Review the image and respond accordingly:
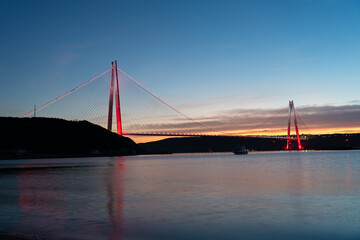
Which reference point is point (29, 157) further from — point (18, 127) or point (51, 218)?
point (51, 218)

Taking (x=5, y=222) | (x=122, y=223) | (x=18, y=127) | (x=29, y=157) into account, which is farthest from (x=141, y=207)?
(x=18, y=127)

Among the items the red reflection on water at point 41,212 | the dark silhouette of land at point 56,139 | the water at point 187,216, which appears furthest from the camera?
the dark silhouette of land at point 56,139

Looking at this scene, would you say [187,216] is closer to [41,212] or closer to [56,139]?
[41,212]

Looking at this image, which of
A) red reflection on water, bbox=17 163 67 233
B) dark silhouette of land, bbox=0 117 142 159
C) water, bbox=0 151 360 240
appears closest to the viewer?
water, bbox=0 151 360 240

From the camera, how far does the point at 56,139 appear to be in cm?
12150

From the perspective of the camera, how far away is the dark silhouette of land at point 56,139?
4469 inches

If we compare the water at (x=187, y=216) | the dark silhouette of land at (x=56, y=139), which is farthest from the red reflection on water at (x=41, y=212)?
the dark silhouette of land at (x=56, y=139)

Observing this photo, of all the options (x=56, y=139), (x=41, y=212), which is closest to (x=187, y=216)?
(x=41, y=212)

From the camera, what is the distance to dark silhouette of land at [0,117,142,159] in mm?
113500

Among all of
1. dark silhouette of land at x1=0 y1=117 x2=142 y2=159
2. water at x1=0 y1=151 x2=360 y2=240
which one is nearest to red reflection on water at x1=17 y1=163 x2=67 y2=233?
water at x1=0 y1=151 x2=360 y2=240

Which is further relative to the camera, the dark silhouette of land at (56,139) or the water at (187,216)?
the dark silhouette of land at (56,139)

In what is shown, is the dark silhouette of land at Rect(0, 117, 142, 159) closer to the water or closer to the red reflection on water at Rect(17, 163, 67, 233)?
the red reflection on water at Rect(17, 163, 67, 233)

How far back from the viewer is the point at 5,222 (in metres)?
10.1

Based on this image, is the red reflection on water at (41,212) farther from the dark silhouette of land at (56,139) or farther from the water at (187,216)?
the dark silhouette of land at (56,139)
